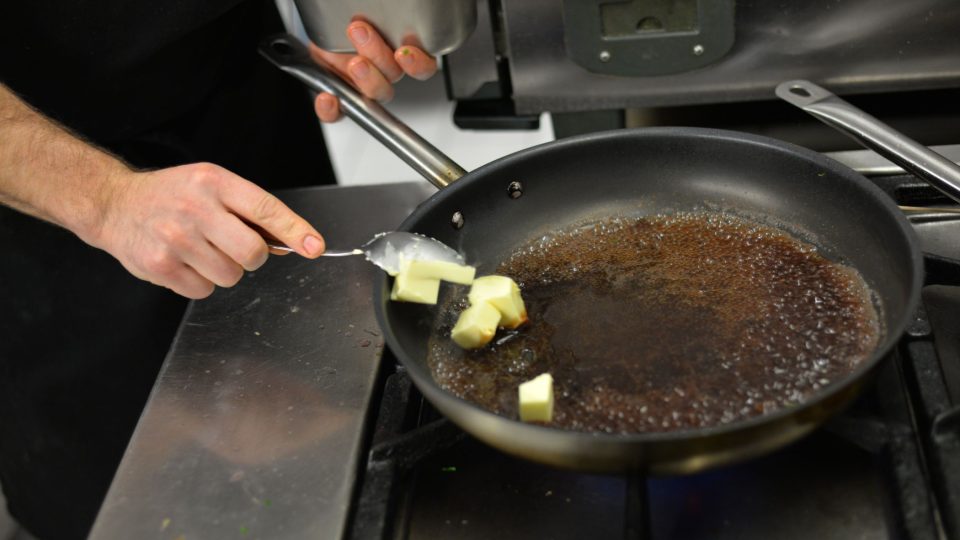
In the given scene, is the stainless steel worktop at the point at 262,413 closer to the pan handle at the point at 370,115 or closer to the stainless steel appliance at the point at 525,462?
the stainless steel appliance at the point at 525,462

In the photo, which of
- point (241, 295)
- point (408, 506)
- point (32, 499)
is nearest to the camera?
point (408, 506)

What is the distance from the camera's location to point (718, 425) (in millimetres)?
566

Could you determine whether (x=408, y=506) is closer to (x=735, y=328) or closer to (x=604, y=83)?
(x=735, y=328)

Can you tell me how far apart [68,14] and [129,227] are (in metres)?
0.33

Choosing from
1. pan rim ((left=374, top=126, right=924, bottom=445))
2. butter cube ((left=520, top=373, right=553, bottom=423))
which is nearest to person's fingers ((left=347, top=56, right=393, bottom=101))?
pan rim ((left=374, top=126, right=924, bottom=445))

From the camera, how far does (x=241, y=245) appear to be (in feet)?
2.36

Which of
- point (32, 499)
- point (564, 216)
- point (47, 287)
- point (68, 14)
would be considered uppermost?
point (68, 14)

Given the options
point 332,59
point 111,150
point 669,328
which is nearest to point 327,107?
point 332,59

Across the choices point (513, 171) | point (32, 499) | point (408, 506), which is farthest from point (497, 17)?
point (32, 499)

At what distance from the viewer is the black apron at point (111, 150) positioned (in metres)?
0.97

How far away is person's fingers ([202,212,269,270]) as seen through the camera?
28.2 inches

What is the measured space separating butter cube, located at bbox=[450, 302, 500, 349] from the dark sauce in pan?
2 centimetres

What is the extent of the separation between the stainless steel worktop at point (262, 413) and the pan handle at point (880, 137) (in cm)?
43

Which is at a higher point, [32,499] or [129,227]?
[129,227]
